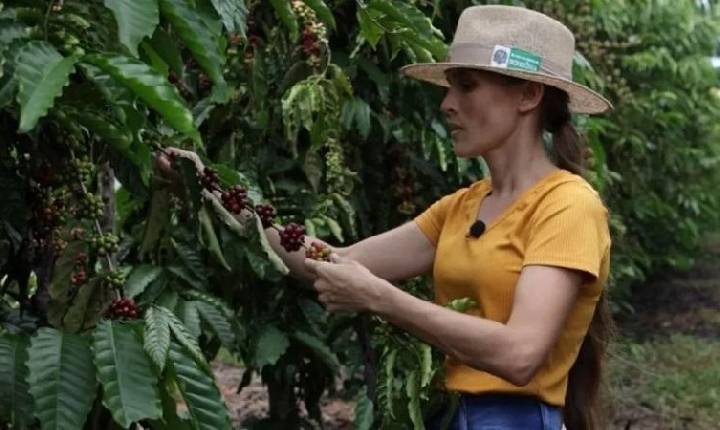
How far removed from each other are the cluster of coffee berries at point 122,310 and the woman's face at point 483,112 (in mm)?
731

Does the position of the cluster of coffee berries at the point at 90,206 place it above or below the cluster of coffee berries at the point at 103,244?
above

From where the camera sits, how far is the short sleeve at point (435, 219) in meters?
2.35

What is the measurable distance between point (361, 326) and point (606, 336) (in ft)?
3.76

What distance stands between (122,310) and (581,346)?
3.08 feet

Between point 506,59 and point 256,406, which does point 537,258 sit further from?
point 256,406

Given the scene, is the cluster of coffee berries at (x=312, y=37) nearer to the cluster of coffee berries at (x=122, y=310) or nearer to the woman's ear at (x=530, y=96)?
the woman's ear at (x=530, y=96)

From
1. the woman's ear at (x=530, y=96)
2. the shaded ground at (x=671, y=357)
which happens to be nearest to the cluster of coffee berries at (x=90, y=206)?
the woman's ear at (x=530, y=96)

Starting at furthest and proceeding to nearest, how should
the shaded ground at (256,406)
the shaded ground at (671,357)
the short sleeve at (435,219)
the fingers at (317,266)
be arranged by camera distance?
the shaded ground at (671,357)
the shaded ground at (256,406)
the short sleeve at (435,219)
the fingers at (317,266)

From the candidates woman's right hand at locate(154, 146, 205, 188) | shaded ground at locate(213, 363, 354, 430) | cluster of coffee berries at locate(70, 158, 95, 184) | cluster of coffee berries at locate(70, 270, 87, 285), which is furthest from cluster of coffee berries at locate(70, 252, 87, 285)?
shaded ground at locate(213, 363, 354, 430)

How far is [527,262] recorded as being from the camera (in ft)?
6.42

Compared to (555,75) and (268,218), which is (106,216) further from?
(555,75)

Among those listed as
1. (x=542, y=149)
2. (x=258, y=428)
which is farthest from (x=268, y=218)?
(x=258, y=428)

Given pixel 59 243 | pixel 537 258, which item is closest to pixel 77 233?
pixel 59 243

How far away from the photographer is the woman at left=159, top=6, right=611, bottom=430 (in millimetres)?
1933
